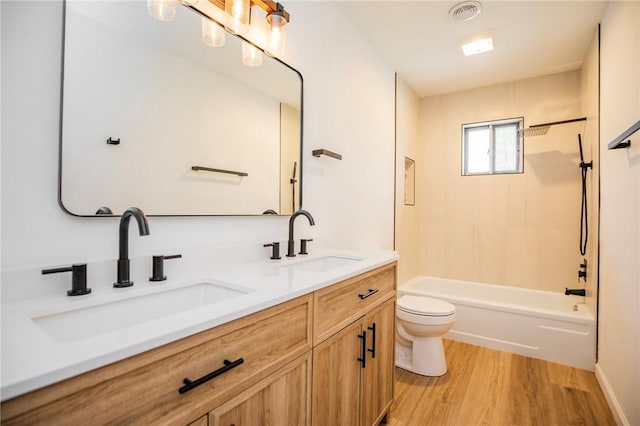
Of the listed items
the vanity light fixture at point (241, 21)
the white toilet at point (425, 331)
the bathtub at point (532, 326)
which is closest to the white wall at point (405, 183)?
the bathtub at point (532, 326)

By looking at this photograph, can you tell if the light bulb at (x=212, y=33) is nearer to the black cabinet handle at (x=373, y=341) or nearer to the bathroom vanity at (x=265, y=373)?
the bathroom vanity at (x=265, y=373)

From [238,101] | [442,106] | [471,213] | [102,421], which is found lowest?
[102,421]

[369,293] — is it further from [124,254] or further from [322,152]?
[124,254]

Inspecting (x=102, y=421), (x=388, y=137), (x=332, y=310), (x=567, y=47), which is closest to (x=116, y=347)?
(x=102, y=421)

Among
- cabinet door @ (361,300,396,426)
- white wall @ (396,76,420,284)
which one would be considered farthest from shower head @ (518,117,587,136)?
cabinet door @ (361,300,396,426)

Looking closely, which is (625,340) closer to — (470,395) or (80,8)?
(470,395)

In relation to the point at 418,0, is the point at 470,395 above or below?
below

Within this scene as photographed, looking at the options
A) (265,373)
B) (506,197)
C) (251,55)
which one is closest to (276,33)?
(251,55)

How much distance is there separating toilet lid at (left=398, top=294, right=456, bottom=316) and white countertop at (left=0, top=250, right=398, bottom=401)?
1215mm

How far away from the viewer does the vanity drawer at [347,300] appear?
1.11 m

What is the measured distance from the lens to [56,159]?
0.89 meters

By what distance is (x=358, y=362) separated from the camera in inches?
53.7

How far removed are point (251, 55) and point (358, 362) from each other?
1496 mm

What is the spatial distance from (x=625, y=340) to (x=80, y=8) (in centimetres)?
273
